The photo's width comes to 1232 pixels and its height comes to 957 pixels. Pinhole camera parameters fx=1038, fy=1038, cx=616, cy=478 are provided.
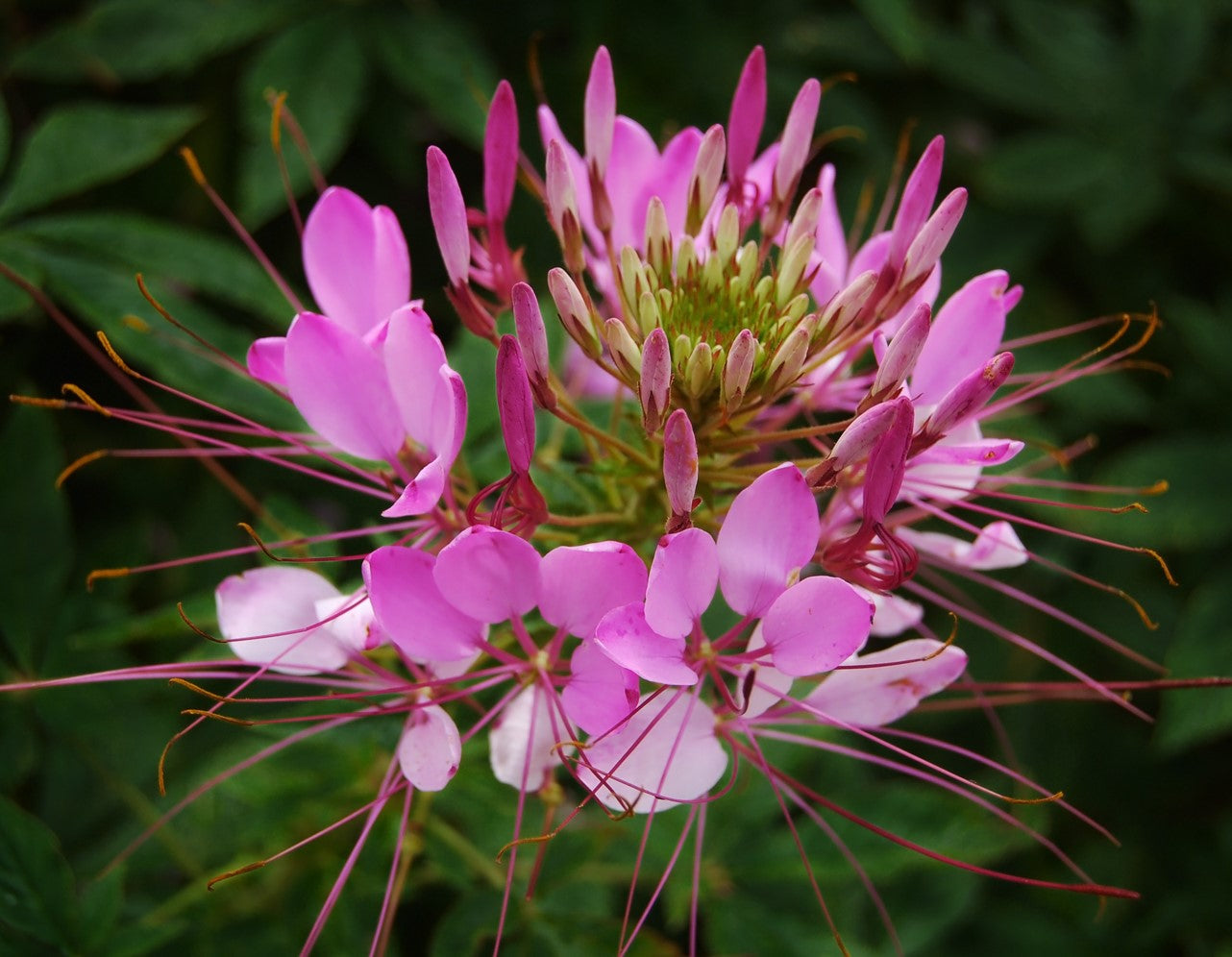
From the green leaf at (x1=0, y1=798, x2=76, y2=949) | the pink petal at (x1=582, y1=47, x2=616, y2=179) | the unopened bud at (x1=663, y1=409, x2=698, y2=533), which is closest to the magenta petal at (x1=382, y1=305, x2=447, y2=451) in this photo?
the unopened bud at (x1=663, y1=409, x2=698, y2=533)

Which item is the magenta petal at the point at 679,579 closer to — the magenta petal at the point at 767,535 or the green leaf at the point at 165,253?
the magenta petal at the point at 767,535

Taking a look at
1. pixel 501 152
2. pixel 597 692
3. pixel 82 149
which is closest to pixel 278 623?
pixel 597 692

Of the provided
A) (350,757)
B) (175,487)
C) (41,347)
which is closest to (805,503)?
(350,757)

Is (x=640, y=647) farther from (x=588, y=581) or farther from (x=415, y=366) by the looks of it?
(x=415, y=366)

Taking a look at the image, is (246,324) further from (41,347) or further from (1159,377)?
(1159,377)

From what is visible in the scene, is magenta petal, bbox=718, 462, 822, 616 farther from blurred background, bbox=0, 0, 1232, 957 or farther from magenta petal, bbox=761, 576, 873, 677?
blurred background, bbox=0, 0, 1232, 957
